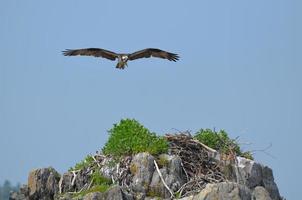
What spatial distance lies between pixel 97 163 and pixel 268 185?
4.90m

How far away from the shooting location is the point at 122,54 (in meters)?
28.1

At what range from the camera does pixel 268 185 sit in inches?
997

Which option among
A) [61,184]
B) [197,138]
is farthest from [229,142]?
[61,184]

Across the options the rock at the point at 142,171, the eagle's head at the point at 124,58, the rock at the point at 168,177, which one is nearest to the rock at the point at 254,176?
the rock at the point at 168,177

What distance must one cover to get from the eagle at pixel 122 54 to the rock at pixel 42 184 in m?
4.72

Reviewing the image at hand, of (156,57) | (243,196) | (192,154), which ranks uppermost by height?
(156,57)

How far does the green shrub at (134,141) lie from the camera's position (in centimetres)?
2447

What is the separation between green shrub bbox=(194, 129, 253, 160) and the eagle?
365 centimetres

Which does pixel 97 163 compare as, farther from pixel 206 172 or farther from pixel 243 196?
pixel 243 196

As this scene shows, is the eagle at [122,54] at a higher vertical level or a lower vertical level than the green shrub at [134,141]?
higher

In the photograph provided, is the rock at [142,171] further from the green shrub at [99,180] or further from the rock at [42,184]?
the rock at [42,184]

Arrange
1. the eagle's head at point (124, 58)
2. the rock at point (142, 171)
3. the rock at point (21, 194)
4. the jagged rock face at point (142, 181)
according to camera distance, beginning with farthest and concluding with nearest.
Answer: the eagle's head at point (124, 58), the rock at point (21, 194), the rock at point (142, 171), the jagged rock face at point (142, 181)

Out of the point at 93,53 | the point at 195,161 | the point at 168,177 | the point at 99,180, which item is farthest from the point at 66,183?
the point at 93,53

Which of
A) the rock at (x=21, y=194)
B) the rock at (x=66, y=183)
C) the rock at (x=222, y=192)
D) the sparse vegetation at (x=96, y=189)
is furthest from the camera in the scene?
the rock at (x=66, y=183)
